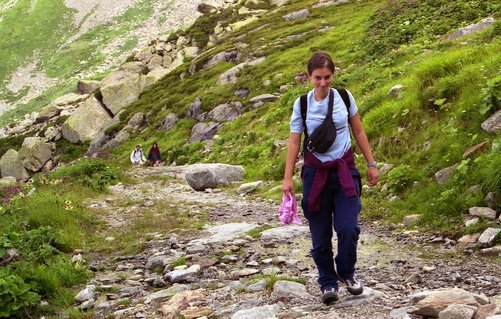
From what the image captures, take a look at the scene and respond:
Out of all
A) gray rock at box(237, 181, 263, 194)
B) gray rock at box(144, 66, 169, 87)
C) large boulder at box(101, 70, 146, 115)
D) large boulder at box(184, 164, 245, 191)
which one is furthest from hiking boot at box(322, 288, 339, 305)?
gray rock at box(144, 66, 169, 87)

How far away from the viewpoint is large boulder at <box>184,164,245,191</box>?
17250 millimetres

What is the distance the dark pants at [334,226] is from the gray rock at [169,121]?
33.8 metres

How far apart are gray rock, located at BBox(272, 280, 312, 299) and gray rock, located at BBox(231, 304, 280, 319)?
0.50 meters

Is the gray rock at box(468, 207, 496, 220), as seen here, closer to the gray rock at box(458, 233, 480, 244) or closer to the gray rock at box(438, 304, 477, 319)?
the gray rock at box(458, 233, 480, 244)

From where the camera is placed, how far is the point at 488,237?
7027 mm

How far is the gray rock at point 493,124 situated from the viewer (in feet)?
29.9

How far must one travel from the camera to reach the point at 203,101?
37.2 m

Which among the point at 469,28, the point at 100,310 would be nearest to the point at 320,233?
the point at 100,310

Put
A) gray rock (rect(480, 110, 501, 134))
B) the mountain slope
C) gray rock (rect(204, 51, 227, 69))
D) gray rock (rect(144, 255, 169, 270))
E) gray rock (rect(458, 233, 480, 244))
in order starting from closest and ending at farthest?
1. gray rock (rect(458, 233, 480, 244))
2. gray rock (rect(144, 255, 169, 270))
3. gray rock (rect(480, 110, 501, 134))
4. gray rock (rect(204, 51, 227, 69))
5. the mountain slope

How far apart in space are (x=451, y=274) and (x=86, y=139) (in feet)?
167

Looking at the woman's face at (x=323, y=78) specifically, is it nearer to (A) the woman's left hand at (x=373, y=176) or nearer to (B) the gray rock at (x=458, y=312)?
(A) the woman's left hand at (x=373, y=176)

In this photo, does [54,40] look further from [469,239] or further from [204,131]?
[469,239]

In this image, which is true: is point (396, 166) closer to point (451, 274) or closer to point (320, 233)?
point (451, 274)

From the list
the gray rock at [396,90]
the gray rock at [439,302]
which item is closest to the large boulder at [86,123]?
the gray rock at [396,90]
